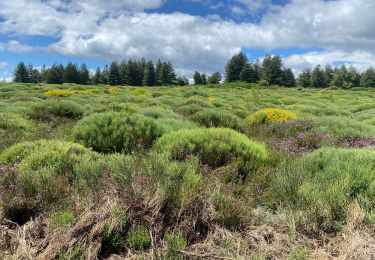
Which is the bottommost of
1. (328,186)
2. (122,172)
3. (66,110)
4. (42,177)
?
(328,186)

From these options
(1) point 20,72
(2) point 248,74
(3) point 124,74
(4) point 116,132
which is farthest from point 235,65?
(4) point 116,132

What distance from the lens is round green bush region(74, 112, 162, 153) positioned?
28.8 ft

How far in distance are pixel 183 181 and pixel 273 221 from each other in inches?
47.7

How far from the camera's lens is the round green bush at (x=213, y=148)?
22.6 ft

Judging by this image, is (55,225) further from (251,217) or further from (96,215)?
(251,217)

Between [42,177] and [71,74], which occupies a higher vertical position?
[71,74]

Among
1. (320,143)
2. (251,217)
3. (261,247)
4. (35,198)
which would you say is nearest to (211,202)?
(251,217)

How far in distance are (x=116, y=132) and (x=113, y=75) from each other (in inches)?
3778

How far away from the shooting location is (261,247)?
13.0ft

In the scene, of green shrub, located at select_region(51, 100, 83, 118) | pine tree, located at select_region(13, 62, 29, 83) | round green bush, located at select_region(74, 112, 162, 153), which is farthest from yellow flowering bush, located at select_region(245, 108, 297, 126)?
pine tree, located at select_region(13, 62, 29, 83)

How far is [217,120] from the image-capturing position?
13250 millimetres

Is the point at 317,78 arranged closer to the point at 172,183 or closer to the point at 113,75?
the point at 113,75

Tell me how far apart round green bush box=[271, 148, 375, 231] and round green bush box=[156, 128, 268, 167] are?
104 cm

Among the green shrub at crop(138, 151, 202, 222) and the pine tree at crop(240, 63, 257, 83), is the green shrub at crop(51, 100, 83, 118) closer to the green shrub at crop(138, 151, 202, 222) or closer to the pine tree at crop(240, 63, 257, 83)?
the green shrub at crop(138, 151, 202, 222)
